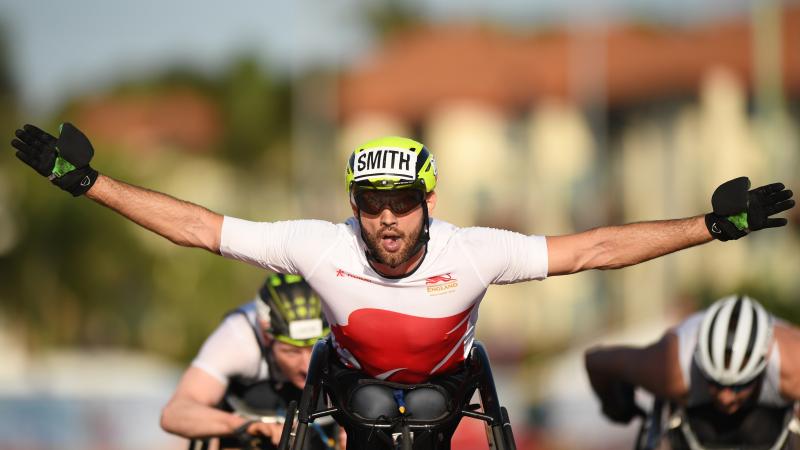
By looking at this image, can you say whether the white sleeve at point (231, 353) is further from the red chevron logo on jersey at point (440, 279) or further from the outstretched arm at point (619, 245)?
the outstretched arm at point (619, 245)

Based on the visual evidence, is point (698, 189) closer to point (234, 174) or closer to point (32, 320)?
point (32, 320)

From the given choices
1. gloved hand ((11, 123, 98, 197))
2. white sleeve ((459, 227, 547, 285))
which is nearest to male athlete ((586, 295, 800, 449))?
white sleeve ((459, 227, 547, 285))

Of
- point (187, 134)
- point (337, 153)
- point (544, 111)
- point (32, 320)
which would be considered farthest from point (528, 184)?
point (187, 134)

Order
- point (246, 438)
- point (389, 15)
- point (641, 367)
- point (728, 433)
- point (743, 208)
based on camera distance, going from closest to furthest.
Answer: point (743, 208)
point (246, 438)
point (728, 433)
point (641, 367)
point (389, 15)

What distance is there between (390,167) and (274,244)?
71 centimetres

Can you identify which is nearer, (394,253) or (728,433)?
(394,253)

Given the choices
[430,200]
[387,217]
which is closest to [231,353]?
[430,200]

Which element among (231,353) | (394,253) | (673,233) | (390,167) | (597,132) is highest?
(597,132)

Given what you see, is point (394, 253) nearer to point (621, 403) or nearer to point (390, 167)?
point (390, 167)

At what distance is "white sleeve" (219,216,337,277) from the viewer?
6.87 metres

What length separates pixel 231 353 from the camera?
8.55 meters

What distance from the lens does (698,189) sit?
1190 inches

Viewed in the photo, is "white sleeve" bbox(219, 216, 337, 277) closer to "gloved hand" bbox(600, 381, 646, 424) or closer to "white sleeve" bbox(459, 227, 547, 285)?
"white sleeve" bbox(459, 227, 547, 285)

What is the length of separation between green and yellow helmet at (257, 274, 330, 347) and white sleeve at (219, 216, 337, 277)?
1285 mm
